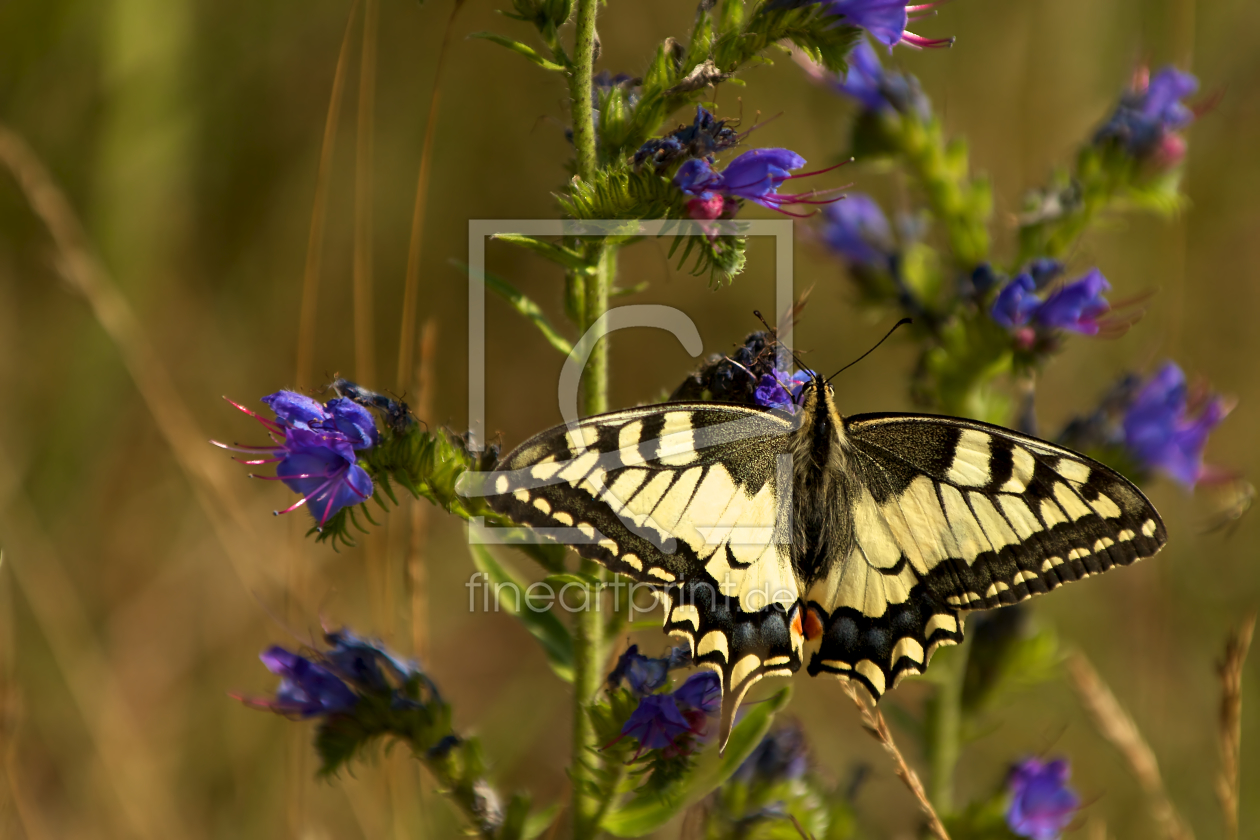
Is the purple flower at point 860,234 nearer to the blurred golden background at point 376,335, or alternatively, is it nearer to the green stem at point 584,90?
the blurred golden background at point 376,335

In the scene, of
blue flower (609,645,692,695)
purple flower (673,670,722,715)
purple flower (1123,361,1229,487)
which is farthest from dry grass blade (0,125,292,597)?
purple flower (1123,361,1229,487)

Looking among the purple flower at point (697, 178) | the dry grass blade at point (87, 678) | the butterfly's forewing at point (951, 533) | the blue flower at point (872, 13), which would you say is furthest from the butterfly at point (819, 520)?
the dry grass blade at point (87, 678)

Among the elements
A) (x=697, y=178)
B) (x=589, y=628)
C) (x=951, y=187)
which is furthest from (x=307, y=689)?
(x=951, y=187)

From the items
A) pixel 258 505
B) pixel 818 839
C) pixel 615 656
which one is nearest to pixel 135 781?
pixel 258 505

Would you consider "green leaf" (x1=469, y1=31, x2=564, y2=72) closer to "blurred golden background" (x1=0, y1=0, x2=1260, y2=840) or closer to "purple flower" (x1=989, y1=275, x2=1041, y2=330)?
"purple flower" (x1=989, y1=275, x2=1041, y2=330)

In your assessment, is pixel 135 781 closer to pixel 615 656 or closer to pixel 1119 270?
pixel 615 656
